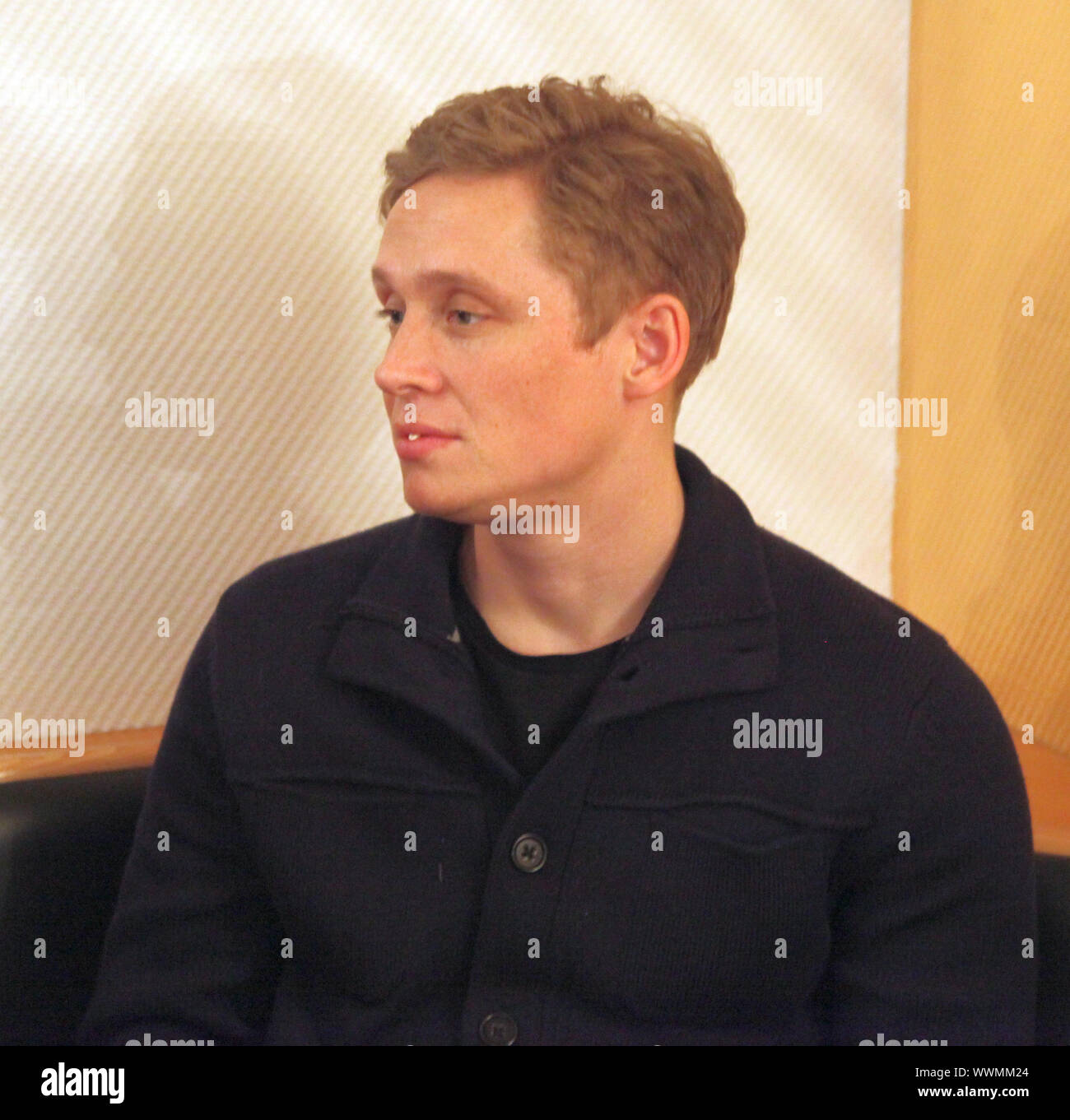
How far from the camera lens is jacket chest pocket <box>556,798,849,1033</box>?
35.1 inches

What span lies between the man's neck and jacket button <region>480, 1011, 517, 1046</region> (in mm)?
269

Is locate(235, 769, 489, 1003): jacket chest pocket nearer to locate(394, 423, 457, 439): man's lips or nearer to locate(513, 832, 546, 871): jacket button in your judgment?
locate(513, 832, 546, 871): jacket button

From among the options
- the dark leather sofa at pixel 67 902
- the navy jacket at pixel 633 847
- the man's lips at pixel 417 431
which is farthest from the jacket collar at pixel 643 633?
the dark leather sofa at pixel 67 902

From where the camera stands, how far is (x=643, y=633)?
0.93 m

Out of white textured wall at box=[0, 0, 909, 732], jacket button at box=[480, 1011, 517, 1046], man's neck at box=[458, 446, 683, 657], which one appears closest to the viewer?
jacket button at box=[480, 1011, 517, 1046]

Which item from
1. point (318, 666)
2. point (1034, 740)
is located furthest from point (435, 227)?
point (1034, 740)

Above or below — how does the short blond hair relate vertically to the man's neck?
above

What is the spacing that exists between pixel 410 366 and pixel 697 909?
0.44m

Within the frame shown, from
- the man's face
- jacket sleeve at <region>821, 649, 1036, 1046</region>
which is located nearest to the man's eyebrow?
the man's face

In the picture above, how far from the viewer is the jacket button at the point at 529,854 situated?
884 millimetres

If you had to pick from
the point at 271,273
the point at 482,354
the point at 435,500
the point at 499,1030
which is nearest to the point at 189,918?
the point at 499,1030

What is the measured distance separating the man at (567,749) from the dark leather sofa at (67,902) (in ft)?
0.15

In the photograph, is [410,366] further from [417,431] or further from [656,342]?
[656,342]
